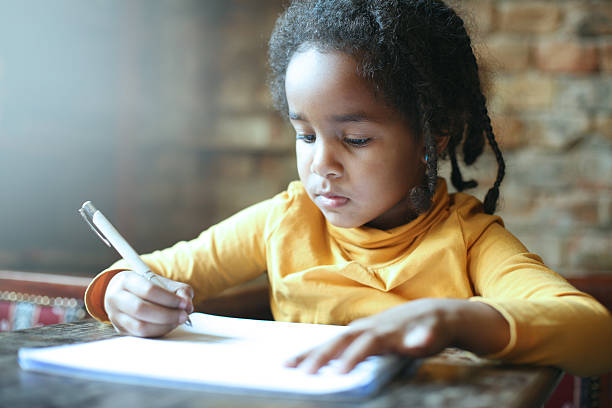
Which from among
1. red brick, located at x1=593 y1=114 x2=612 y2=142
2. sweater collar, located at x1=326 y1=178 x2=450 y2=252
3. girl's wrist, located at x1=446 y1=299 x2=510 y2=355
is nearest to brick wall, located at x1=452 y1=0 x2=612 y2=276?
red brick, located at x1=593 y1=114 x2=612 y2=142

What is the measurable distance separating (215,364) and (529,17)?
4.47ft

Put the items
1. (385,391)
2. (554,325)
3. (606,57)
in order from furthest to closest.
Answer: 1. (606,57)
2. (554,325)
3. (385,391)

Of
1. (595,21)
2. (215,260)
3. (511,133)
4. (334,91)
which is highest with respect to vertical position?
(595,21)

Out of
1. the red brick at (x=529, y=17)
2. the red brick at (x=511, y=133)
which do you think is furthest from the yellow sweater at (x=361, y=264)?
the red brick at (x=529, y=17)

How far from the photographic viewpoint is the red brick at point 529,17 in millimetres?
1482

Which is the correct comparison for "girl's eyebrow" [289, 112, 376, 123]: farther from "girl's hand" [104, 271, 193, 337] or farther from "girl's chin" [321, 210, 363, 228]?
"girl's hand" [104, 271, 193, 337]

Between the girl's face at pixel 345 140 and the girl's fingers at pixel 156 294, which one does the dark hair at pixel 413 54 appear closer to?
the girl's face at pixel 345 140

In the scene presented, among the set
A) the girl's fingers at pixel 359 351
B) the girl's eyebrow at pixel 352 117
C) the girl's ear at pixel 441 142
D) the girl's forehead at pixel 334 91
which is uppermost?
the girl's forehead at pixel 334 91

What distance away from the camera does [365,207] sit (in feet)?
2.50

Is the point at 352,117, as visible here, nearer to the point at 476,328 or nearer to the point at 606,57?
the point at 476,328

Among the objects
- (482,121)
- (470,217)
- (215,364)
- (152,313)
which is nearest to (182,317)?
(152,313)

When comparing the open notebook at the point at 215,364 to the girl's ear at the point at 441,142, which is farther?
the girl's ear at the point at 441,142

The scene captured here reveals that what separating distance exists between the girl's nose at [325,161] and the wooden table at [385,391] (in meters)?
0.30

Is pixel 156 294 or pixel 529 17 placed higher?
pixel 529 17
